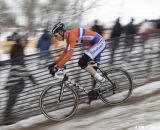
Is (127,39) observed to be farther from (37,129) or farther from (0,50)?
(0,50)

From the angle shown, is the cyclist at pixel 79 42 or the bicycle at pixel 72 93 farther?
the bicycle at pixel 72 93

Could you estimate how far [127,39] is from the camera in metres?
10.4

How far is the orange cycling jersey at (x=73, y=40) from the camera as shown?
836cm

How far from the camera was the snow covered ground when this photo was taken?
816cm

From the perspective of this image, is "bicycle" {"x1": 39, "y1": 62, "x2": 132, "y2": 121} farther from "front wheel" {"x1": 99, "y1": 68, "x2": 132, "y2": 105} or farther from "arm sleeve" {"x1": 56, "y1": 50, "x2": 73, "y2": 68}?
"arm sleeve" {"x1": 56, "y1": 50, "x2": 73, "y2": 68}

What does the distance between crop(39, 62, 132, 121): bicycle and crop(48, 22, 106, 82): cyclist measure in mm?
240

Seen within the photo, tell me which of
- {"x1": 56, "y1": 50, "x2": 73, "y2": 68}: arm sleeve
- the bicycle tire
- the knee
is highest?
{"x1": 56, "y1": 50, "x2": 73, "y2": 68}: arm sleeve

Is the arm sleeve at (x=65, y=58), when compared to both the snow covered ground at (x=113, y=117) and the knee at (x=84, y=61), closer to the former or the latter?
the knee at (x=84, y=61)

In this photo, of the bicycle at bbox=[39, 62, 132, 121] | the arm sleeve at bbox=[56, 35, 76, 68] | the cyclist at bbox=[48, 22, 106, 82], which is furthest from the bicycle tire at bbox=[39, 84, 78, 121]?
the arm sleeve at bbox=[56, 35, 76, 68]

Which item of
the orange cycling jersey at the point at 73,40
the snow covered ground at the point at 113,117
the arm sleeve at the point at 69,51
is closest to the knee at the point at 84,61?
the orange cycling jersey at the point at 73,40

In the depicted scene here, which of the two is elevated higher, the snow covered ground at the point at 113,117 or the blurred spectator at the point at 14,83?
the blurred spectator at the point at 14,83

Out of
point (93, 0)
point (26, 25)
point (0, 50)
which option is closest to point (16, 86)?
point (0, 50)

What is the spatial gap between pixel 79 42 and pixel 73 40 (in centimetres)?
32

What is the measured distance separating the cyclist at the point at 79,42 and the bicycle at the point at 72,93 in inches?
9.5
